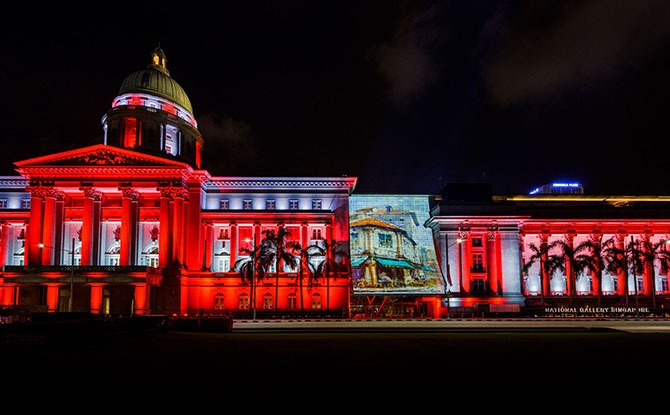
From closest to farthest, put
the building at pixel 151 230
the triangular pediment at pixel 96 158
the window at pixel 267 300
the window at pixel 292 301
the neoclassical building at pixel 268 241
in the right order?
the building at pixel 151 230 < the neoclassical building at pixel 268 241 < the triangular pediment at pixel 96 158 < the window at pixel 292 301 < the window at pixel 267 300

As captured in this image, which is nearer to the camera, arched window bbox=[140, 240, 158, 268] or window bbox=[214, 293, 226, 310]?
window bbox=[214, 293, 226, 310]

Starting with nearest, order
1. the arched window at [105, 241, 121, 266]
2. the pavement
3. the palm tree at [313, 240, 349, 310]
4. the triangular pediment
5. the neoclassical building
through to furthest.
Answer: the pavement → the neoclassical building → the triangular pediment → the palm tree at [313, 240, 349, 310] → the arched window at [105, 241, 121, 266]

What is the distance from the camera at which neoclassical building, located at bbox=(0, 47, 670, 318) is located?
7262 centimetres

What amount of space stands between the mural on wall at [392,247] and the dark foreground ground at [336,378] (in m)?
55.1

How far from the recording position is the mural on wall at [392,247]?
82.3m

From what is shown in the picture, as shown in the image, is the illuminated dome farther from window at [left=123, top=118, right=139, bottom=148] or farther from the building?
the building

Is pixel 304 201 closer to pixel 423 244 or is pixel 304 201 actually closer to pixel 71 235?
pixel 423 244

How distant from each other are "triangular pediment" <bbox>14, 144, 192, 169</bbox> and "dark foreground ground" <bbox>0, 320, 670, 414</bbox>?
51573 millimetres

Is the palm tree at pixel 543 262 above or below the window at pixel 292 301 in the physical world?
above

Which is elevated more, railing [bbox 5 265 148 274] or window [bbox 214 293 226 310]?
railing [bbox 5 265 148 274]

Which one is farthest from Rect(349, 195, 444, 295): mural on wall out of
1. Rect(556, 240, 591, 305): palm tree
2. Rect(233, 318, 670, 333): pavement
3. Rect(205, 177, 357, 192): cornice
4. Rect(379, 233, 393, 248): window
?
Rect(233, 318, 670, 333): pavement

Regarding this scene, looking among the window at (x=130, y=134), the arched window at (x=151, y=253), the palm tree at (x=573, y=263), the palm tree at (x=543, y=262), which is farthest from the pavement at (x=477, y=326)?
the window at (x=130, y=134)

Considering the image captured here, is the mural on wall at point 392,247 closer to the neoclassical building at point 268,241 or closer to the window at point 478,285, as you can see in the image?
the neoclassical building at point 268,241

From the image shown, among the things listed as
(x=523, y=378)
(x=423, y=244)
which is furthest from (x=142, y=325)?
(x=423, y=244)
